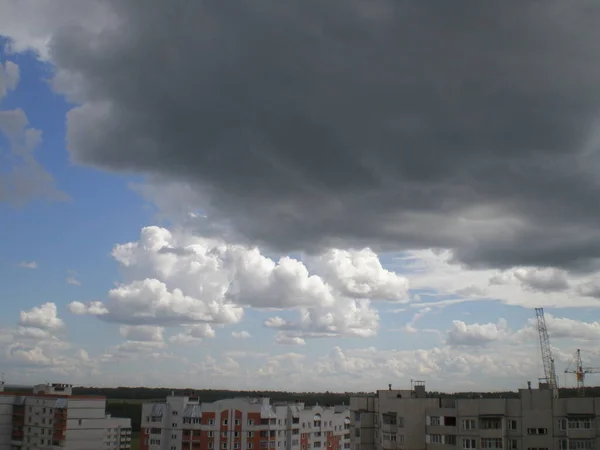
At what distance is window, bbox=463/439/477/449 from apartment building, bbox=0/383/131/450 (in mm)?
97077

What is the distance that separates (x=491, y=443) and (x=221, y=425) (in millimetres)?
69136

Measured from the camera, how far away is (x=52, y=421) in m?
152

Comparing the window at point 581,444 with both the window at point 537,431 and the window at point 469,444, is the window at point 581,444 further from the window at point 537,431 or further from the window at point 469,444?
the window at point 469,444

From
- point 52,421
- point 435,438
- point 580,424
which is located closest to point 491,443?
point 435,438

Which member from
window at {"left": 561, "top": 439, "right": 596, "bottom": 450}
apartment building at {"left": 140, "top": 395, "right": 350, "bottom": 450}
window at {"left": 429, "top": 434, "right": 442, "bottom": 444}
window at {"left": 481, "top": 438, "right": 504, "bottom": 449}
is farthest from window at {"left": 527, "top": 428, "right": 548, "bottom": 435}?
apartment building at {"left": 140, "top": 395, "right": 350, "bottom": 450}

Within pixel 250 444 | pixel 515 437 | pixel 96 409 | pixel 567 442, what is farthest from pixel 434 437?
pixel 96 409

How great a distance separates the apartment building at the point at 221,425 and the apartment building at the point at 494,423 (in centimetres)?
4524

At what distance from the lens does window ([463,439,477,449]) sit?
303 feet

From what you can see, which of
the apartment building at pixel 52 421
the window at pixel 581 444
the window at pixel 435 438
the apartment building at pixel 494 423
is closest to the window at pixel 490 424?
the apartment building at pixel 494 423

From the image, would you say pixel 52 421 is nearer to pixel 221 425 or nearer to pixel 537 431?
pixel 221 425

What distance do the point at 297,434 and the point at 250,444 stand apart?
14.6 metres

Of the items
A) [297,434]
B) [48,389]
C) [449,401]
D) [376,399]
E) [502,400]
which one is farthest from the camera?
[48,389]

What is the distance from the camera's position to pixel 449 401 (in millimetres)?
99188

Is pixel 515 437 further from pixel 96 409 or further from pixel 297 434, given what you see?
pixel 96 409
